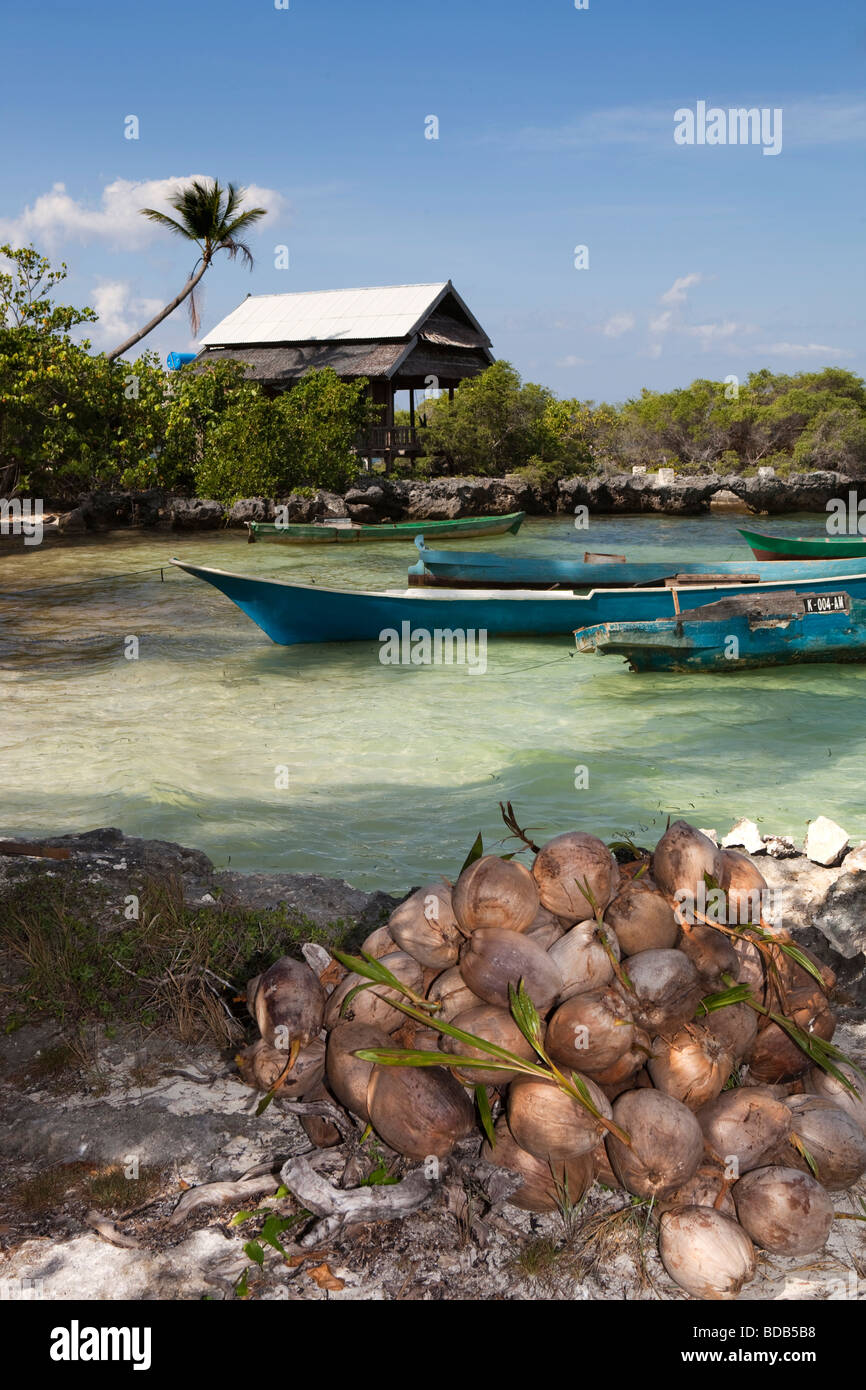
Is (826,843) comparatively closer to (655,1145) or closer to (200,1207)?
(655,1145)

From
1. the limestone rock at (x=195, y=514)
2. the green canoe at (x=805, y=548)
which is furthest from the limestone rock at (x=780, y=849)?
the limestone rock at (x=195, y=514)

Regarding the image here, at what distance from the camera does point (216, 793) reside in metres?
7.92

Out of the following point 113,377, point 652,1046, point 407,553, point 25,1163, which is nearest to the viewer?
point 652,1046

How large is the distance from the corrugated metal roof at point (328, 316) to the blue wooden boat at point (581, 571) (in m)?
17.8

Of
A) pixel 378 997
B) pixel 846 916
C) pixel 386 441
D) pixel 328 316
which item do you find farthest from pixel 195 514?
pixel 378 997

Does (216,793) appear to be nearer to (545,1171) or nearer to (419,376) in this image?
(545,1171)

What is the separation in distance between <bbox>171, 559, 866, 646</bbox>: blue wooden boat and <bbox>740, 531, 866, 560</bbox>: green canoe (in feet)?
16.4

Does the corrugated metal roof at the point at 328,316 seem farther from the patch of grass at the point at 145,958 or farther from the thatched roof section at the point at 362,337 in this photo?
the patch of grass at the point at 145,958

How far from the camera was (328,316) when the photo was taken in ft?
109

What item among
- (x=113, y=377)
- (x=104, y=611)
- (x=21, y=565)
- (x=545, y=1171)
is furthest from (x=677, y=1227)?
(x=113, y=377)

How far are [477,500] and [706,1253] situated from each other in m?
28.3


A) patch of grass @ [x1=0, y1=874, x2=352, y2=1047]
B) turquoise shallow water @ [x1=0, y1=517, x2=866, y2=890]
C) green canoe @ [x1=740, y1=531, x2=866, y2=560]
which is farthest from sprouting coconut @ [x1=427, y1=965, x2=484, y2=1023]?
green canoe @ [x1=740, y1=531, x2=866, y2=560]

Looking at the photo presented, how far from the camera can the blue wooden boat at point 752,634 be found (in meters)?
11.4

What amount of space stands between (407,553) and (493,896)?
21.6 m
